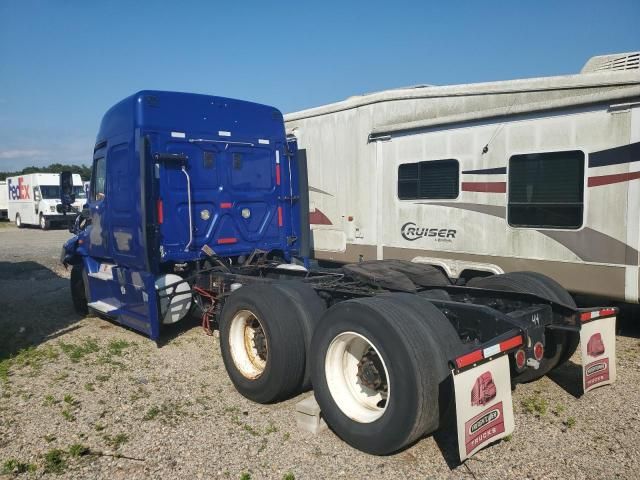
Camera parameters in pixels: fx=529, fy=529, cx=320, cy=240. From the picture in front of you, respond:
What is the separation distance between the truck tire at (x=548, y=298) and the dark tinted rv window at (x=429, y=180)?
198 centimetres

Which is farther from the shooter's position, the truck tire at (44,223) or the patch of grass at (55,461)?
the truck tire at (44,223)

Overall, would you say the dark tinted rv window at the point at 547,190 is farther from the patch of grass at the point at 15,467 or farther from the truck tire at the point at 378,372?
the patch of grass at the point at 15,467

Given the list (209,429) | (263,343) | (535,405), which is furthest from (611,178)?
(209,429)

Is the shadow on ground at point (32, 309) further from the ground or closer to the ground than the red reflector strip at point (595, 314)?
closer to the ground

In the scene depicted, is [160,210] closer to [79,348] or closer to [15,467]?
[79,348]

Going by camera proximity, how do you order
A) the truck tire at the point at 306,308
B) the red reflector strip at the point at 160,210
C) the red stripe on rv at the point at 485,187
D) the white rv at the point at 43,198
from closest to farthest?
the truck tire at the point at 306,308 → the red reflector strip at the point at 160,210 → the red stripe on rv at the point at 485,187 → the white rv at the point at 43,198

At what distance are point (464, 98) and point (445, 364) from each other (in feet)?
13.9

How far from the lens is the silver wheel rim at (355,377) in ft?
11.9

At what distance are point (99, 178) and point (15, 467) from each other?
427cm

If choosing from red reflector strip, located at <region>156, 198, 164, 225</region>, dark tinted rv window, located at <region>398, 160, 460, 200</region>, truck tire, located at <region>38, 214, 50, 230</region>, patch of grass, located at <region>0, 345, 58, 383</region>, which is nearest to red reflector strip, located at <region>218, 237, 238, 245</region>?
red reflector strip, located at <region>156, 198, 164, 225</region>

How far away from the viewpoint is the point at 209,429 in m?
3.94

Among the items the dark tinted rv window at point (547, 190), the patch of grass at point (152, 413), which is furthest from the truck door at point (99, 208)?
the dark tinted rv window at point (547, 190)

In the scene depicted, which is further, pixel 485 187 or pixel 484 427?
pixel 485 187

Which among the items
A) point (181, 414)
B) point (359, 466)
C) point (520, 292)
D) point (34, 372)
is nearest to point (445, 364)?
point (359, 466)
